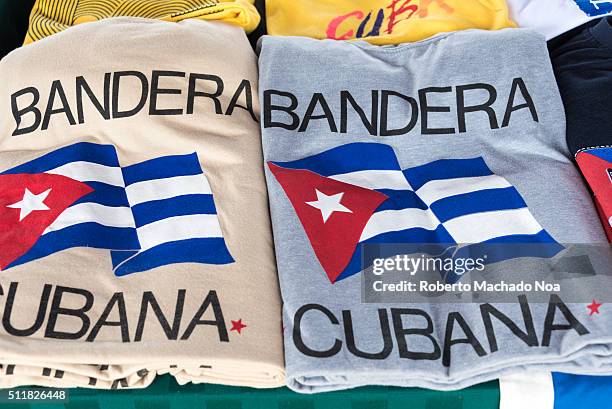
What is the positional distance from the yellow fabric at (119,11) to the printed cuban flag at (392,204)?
1.04 feet

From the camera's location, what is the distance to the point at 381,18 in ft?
4.11

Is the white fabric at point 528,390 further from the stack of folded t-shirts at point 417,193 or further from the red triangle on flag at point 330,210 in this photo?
the red triangle on flag at point 330,210

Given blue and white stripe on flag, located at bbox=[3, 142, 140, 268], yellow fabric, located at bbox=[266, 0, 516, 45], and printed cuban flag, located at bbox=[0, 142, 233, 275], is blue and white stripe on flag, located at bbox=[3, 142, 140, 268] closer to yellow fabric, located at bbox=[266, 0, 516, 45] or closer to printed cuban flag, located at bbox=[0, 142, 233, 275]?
printed cuban flag, located at bbox=[0, 142, 233, 275]

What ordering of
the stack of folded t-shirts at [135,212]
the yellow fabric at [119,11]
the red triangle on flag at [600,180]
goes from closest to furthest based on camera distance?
1. the stack of folded t-shirts at [135,212]
2. the red triangle on flag at [600,180]
3. the yellow fabric at [119,11]

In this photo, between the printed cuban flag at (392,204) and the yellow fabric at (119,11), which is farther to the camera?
the yellow fabric at (119,11)

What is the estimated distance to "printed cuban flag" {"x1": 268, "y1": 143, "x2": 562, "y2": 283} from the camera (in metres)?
0.91

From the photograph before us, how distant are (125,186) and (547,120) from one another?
0.60 m

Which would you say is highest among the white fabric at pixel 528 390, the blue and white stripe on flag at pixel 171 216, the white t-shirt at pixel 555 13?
the white t-shirt at pixel 555 13

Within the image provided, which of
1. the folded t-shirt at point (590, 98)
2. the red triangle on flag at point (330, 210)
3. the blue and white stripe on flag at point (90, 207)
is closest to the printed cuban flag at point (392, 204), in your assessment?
the red triangle on flag at point (330, 210)

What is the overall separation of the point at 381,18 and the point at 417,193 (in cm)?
42

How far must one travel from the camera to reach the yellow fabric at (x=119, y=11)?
1.15 meters

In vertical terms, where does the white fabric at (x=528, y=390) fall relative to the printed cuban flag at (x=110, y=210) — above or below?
below

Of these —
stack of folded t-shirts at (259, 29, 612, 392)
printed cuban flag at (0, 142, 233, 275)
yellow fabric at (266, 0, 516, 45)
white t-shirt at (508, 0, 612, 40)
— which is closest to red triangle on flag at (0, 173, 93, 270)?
printed cuban flag at (0, 142, 233, 275)

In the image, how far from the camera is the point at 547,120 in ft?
3.34
